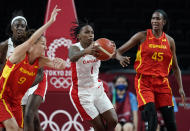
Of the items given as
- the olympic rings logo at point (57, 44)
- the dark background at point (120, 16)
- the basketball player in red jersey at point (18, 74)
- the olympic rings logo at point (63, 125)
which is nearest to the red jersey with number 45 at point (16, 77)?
the basketball player in red jersey at point (18, 74)

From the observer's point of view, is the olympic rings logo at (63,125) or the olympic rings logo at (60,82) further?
the olympic rings logo at (60,82)

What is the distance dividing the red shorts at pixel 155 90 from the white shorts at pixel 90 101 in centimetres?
51

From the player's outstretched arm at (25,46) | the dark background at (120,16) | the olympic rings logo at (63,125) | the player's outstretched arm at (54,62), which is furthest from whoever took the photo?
the dark background at (120,16)

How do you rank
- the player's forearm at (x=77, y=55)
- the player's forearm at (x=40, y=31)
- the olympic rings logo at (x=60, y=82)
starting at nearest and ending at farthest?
1. the player's forearm at (x=40, y=31)
2. the player's forearm at (x=77, y=55)
3. the olympic rings logo at (x=60, y=82)

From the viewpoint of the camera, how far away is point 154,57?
19.4 ft

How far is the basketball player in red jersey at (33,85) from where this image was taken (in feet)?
19.6

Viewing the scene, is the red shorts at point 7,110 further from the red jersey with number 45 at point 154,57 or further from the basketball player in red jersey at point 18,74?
the red jersey with number 45 at point 154,57

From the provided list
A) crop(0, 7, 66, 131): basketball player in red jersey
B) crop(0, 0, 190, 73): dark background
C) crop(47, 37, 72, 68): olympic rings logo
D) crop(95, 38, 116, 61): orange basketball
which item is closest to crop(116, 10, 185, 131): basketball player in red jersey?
crop(95, 38, 116, 61): orange basketball

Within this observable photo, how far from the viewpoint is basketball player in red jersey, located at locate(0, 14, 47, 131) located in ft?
19.6

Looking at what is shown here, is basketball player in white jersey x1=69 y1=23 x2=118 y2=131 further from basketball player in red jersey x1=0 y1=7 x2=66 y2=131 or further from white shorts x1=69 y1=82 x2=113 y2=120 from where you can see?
basketball player in red jersey x1=0 y1=7 x2=66 y2=131

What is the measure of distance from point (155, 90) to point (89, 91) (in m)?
0.96

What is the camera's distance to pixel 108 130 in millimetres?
5844

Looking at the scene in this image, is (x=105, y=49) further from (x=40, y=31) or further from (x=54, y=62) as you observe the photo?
(x=40, y=31)

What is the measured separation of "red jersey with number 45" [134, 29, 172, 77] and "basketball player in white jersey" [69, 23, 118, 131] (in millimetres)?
683
